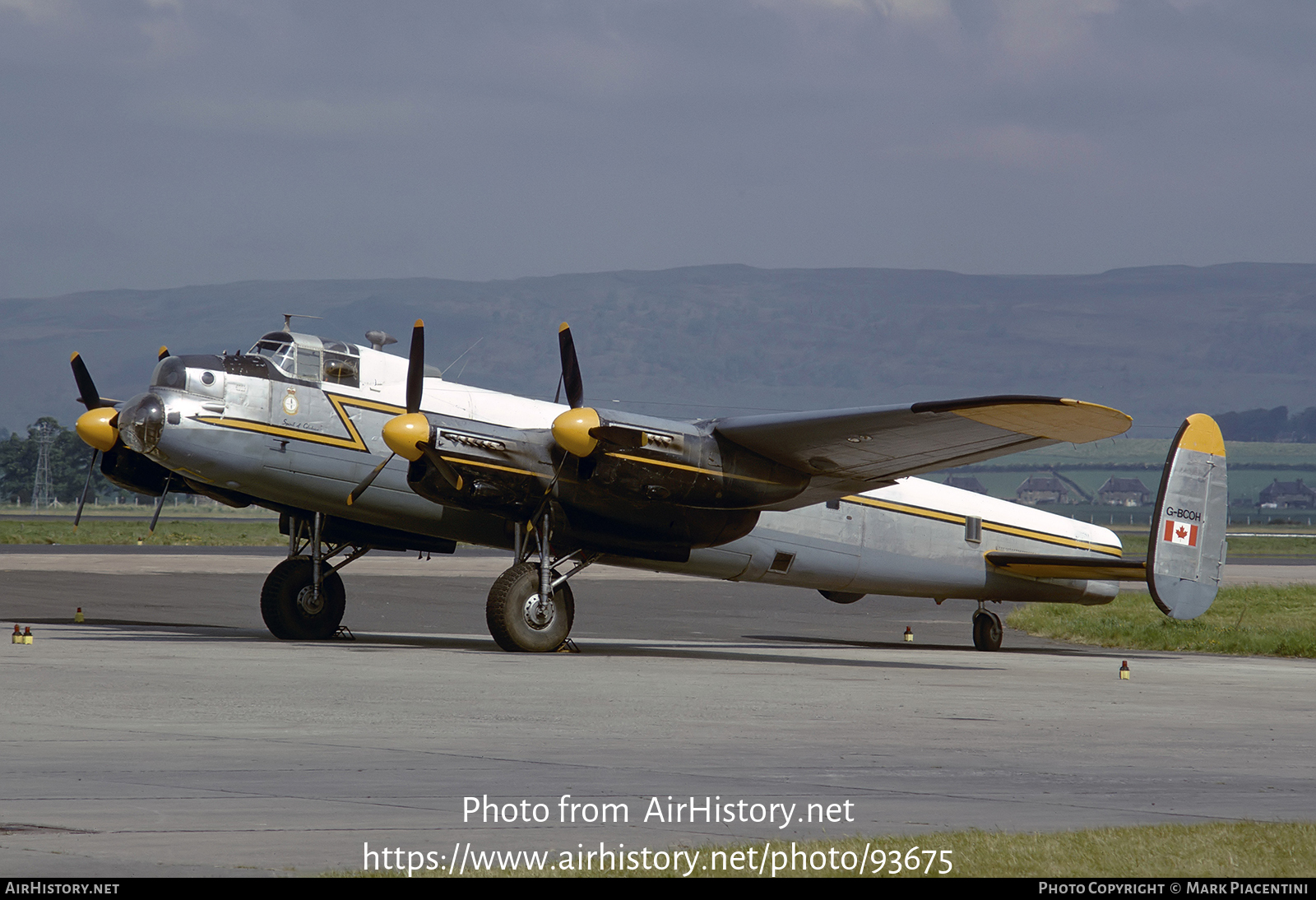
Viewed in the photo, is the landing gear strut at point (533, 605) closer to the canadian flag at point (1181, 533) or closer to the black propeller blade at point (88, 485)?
the black propeller blade at point (88, 485)

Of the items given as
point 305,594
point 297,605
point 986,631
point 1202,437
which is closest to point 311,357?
point 305,594

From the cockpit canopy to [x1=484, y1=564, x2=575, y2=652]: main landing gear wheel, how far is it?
4030 mm

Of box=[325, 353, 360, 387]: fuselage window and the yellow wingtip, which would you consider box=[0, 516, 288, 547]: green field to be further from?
the yellow wingtip

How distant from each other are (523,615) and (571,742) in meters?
9.96

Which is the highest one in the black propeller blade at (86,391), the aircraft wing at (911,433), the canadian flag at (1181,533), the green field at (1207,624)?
the black propeller blade at (86,391)

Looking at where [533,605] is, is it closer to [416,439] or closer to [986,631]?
[416,439]

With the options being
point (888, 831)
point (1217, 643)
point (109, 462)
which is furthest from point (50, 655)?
point (1217, 643)

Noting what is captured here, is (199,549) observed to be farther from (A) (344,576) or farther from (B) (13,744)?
(B) (13,744)

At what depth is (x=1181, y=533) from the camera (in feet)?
77.0

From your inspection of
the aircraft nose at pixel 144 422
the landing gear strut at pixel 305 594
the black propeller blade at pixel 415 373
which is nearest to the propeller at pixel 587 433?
the black propeller blade at pixel 415 373

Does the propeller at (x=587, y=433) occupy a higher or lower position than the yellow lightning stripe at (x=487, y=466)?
higher

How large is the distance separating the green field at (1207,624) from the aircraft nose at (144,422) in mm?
19018

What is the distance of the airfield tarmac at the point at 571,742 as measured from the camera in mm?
7770
